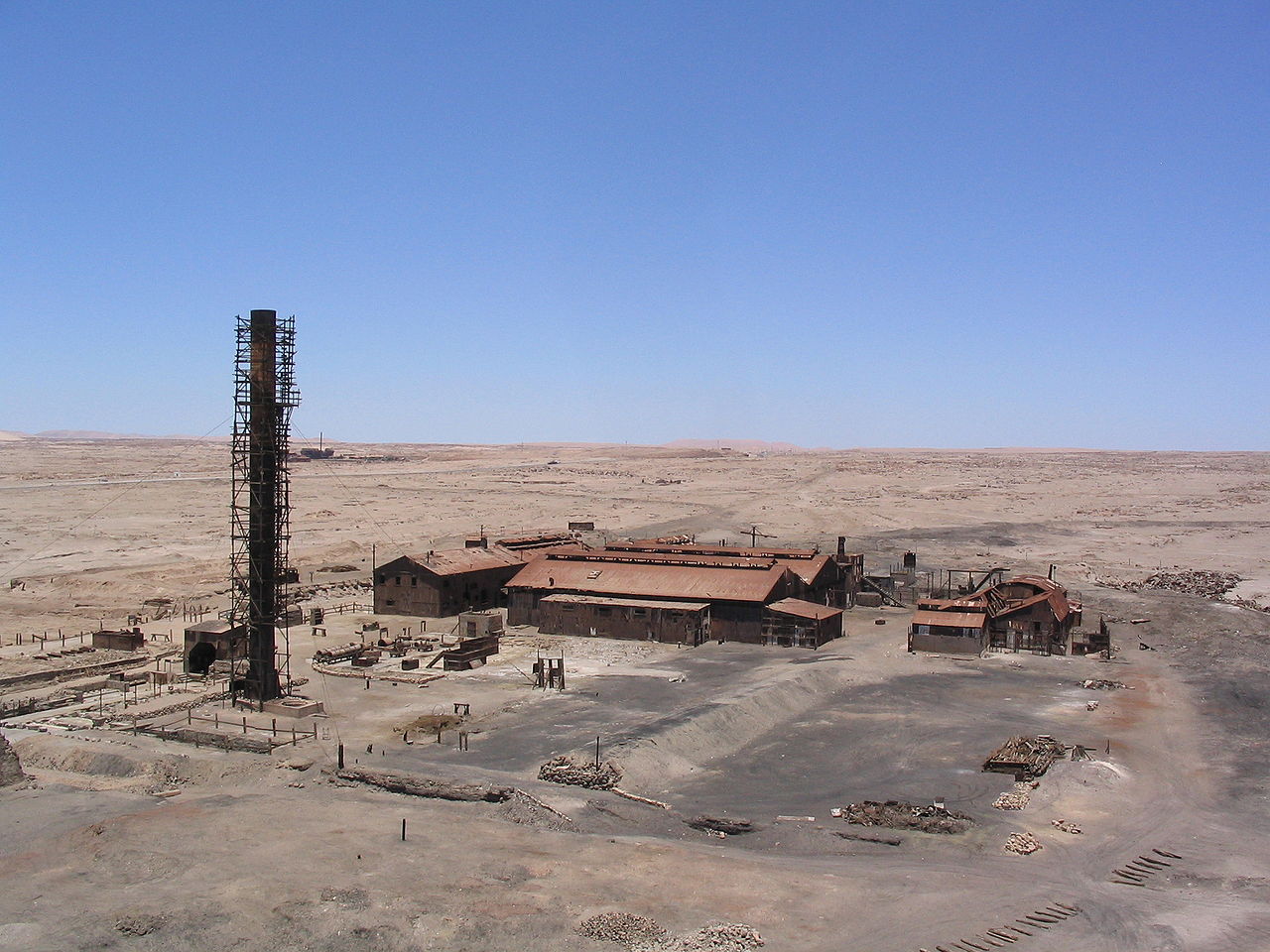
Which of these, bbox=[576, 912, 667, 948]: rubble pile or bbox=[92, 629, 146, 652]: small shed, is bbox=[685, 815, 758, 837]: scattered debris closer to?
bbox=[576, 912, 667, 948]: rubble pile

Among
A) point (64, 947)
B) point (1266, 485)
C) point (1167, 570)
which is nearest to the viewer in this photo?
point (64, 947)

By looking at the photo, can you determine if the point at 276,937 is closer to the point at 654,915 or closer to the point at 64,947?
the point at 64,947

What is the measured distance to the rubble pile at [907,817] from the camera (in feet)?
96.6

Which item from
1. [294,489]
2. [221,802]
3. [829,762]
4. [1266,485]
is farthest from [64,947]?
[1266,485]

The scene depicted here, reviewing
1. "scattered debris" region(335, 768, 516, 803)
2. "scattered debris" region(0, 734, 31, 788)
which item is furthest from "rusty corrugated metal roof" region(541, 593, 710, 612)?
"scattered debris" region(0, 734, 31, 788)

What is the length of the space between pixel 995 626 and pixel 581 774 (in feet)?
107

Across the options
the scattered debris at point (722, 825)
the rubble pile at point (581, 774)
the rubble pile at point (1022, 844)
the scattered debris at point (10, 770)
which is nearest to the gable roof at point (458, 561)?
the scattered debris at point (10, 770)

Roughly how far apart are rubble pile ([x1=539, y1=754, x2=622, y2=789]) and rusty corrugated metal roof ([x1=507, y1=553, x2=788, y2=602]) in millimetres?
24906

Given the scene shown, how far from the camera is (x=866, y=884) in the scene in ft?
84.0

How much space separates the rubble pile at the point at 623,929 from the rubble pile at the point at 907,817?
9274mm

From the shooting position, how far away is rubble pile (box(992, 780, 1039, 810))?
103 feet

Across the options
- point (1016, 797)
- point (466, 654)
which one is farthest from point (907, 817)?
point (466, 654)

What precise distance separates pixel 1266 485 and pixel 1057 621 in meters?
163

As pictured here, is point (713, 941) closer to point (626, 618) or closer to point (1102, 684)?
point (1102, 684)
